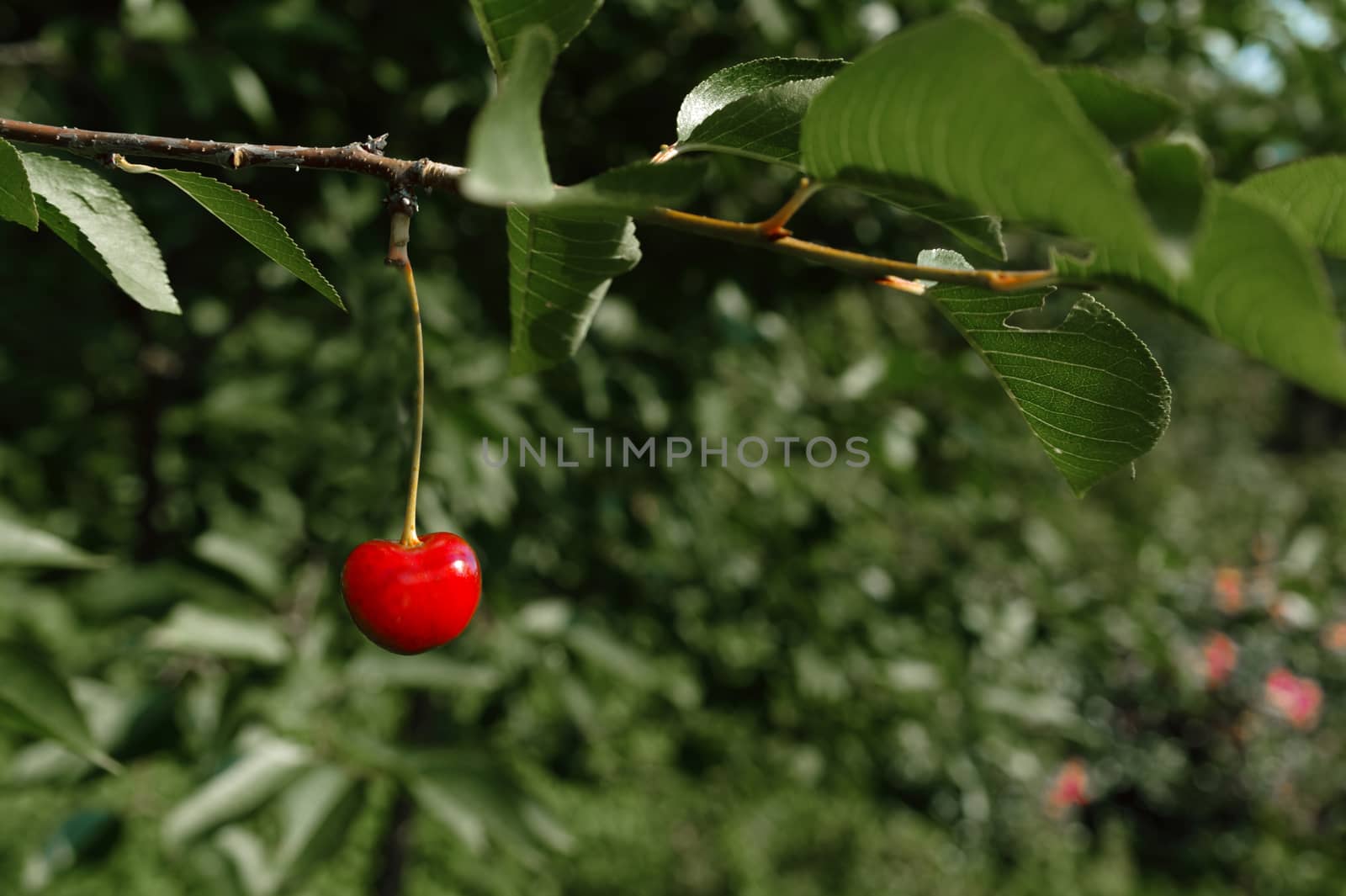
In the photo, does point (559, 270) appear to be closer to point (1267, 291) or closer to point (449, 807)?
point (1267, 291)

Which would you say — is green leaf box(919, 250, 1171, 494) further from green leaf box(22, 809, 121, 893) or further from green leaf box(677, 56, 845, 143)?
green leaf box(22, 809, 121, 893)

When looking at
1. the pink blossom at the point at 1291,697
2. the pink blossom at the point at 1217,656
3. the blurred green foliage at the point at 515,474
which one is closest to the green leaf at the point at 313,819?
the blurred green foliage at the point at 515,474

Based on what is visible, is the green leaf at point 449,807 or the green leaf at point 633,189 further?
the green leaf at point 449,807

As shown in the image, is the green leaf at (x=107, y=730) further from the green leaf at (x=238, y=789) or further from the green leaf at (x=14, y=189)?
the green leaf at (x=14, y=189)

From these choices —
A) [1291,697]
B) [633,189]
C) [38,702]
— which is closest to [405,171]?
[633,189]

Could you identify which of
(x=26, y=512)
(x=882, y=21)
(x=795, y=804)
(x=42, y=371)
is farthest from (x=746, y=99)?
Answer: (x=795, y=804)

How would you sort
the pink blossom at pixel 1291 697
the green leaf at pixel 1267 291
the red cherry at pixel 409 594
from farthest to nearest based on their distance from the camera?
1. the pink blossom at pixel 1291 697
2. the red cherry at pixel 409 594
3. the green leaf at pixel 1267 291
